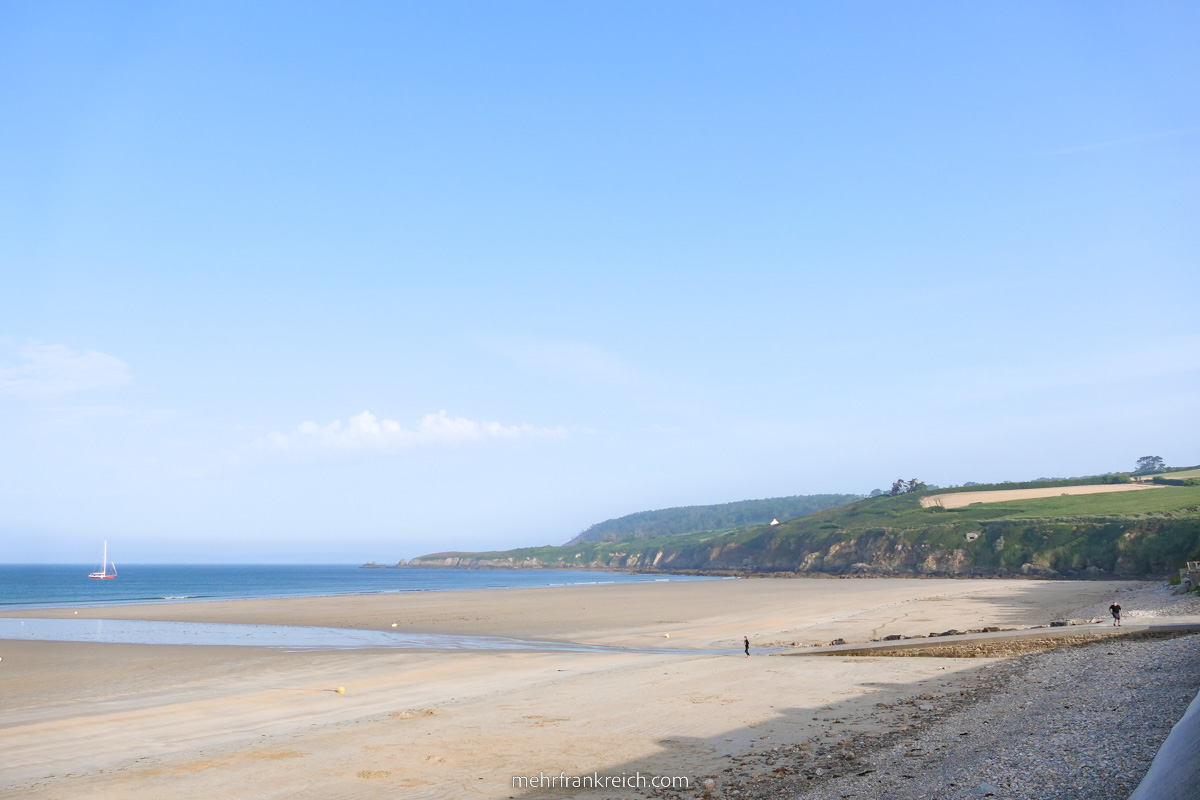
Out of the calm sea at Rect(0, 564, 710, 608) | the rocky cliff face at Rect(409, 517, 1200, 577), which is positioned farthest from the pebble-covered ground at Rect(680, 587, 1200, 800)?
the calm sea at Rect(0, 564, 710, 608)

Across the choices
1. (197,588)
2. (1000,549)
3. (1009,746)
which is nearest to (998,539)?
(1000,549)

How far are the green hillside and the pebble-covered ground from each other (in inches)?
2209

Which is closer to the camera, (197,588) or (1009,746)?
(1009,746)

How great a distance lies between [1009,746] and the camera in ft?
39.6

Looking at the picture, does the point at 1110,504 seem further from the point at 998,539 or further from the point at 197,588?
the point at 197,588

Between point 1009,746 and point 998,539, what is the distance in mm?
100935

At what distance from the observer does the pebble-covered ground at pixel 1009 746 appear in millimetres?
10023

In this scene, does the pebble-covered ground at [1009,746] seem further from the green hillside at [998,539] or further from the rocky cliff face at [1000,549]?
the green hillside at [998,539]

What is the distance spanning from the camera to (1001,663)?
23.4 metres

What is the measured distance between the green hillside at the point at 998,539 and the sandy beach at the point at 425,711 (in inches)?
2016

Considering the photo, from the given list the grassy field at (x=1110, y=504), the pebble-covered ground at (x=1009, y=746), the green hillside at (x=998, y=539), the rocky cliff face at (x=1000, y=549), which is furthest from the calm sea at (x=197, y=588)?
the pebble-covered ground at (x=1009, y=746)

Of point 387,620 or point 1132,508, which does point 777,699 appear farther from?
point 1132,508

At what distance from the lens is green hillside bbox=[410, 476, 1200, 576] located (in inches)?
3127

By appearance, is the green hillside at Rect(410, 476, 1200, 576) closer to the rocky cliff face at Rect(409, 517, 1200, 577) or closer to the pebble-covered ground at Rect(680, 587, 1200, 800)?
the rocky cliff face at Rect(409, 517, 1200, 577)
